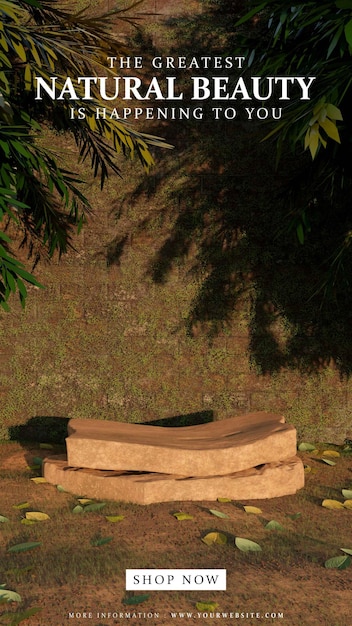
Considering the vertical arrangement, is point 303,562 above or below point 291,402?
below

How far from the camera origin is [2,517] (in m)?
3.17

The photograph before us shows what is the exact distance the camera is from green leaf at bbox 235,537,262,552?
9.21ft

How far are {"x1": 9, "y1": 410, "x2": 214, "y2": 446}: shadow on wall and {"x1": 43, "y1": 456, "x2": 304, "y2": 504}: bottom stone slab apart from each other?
3.21 feet

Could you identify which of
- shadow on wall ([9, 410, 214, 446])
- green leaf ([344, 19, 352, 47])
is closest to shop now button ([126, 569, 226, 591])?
green leaf ([344, 19, 352, 47])

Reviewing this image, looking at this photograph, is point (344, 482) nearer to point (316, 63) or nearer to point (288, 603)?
point (288, 603)

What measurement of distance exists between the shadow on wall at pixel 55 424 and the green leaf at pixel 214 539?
5.56 feet

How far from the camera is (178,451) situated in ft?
11.3

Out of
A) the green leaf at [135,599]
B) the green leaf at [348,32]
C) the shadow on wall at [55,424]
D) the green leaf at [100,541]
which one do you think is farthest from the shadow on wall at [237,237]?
the green leaf at [135,599]

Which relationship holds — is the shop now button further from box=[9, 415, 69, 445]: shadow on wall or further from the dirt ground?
box=[9, 415, 69, 445]: shadow on wall

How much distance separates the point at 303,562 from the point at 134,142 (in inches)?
86.4

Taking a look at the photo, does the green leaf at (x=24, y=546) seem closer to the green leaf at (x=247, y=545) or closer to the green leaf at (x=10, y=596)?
the green leaf at (x=10, y=596)

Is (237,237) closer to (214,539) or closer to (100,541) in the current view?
(214,539)

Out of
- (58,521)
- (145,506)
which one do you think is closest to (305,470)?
(145,506)

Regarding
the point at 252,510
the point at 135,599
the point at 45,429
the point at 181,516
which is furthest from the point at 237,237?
the point at 135,599
